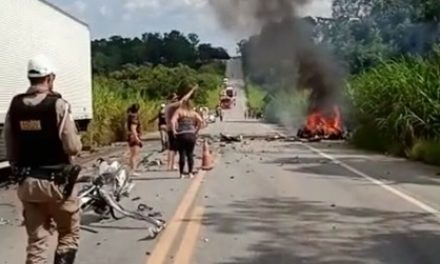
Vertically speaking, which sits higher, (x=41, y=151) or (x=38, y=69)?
(x=38, y=69)

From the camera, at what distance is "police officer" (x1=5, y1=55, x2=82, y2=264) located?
646 centimetres

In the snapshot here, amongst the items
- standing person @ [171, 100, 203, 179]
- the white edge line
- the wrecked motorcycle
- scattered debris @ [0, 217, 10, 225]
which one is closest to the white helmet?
the wrecked motorcycle

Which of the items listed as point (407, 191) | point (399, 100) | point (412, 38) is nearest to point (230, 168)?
point (407, 191)

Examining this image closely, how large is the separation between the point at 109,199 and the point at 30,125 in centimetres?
458

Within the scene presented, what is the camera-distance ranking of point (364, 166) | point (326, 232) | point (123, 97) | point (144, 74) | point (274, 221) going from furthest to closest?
point (144, 74), point (123, 97), point (364, 166), point (274, 221), point (326, 232)

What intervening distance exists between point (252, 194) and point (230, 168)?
6314 mm

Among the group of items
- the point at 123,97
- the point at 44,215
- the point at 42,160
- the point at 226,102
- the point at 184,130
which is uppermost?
the point at 123,97

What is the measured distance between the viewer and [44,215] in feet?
22.2

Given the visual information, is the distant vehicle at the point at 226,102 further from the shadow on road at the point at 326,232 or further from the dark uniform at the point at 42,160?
the dark uniform at the point at 42,160

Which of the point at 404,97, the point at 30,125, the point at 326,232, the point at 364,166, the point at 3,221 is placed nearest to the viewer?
the point at 30,125

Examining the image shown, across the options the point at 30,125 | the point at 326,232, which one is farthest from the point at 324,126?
the point at 30,125

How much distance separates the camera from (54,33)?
69.3 feet

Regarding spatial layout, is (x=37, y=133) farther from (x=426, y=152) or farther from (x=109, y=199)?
(x=426, y=152)

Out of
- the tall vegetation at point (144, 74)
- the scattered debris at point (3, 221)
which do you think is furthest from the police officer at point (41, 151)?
the tall vegetation at point (144, 74)
